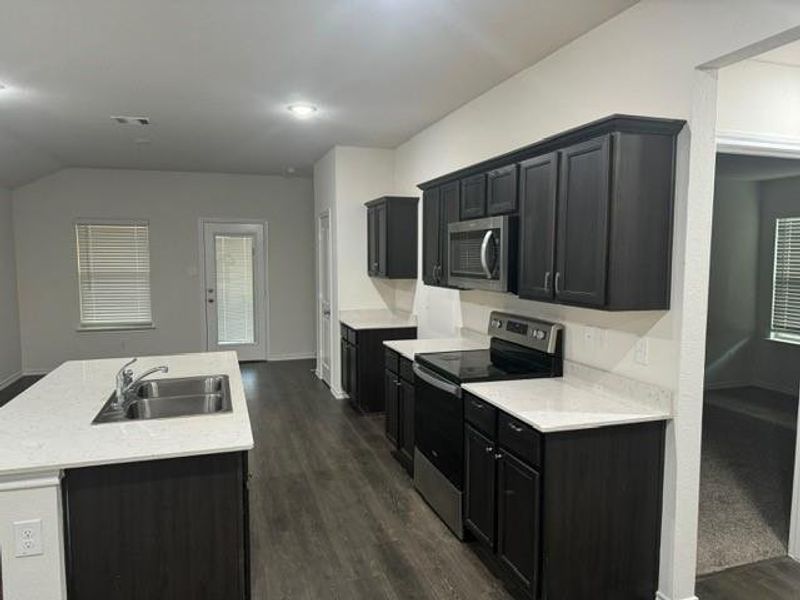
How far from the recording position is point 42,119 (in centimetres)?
456

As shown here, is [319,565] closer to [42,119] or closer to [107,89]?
[107,89]

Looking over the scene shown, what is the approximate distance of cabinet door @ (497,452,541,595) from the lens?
226 cm

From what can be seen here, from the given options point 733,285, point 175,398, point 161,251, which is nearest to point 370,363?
point 175,398

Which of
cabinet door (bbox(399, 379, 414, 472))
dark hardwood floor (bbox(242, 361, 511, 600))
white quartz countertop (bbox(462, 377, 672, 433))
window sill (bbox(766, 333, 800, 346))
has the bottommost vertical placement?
dark hardwood floor (bbox(242, 361, 511, 600))

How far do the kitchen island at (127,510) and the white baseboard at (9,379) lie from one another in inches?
215

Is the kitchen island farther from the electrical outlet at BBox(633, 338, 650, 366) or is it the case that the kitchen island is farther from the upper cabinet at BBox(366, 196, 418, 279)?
the upper cabinet at BBox(366, 196, 418, 279)

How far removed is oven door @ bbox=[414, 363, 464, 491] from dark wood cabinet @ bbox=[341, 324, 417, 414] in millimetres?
1583

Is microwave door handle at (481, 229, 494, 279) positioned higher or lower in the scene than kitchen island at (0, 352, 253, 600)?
higher

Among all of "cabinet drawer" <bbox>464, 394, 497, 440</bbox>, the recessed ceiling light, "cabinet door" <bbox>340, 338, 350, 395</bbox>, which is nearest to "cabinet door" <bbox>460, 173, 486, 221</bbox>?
"cabinet drawer" <bbox>464, 394, 497, 440</bbox>

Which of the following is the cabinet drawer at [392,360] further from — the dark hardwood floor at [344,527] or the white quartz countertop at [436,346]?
the dark hardwood floor at [344,527]

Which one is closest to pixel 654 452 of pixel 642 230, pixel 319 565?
pixel 642 230

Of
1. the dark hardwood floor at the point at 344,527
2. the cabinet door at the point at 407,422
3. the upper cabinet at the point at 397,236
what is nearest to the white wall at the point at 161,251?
the upper cabinet at the point at 397,236

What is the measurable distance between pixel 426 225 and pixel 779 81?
2319 mm

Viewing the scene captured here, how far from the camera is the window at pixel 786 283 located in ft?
19.4
